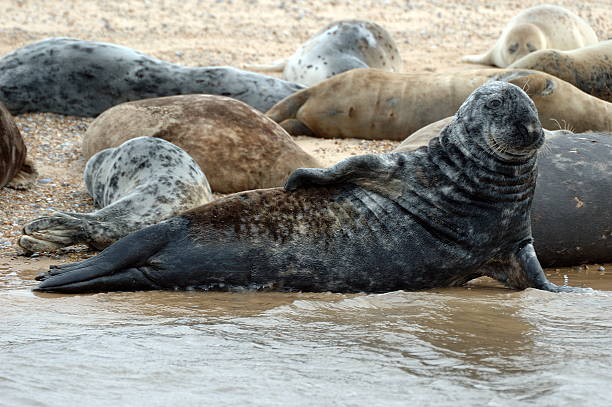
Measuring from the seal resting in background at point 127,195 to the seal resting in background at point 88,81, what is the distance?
7.93 ft

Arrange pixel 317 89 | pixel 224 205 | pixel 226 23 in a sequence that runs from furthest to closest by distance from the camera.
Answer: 1. pixel 226 23
2. pixel 317 89
3. pixel 224 205

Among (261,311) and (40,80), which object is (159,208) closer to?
(261,311)

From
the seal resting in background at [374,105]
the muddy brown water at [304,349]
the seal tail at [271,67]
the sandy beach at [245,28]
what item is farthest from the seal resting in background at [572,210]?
the seal tail at [271,67]

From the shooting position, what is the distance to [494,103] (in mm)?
4379

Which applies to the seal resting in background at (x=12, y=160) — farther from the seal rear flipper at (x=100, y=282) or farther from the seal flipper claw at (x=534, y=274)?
the seal flipper claw at (x=534, y=274)

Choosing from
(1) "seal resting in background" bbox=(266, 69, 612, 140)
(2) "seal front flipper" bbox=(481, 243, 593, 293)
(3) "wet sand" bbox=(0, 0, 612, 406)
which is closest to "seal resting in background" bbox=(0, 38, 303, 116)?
(1) "seal resting in background" bbox=(266, 69, 612, 140)

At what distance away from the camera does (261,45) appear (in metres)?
13.3

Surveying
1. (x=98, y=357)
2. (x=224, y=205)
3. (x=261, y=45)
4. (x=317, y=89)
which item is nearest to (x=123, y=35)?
(x=261, y=45)

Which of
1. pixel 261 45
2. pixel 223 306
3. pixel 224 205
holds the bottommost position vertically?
pixel 223 306

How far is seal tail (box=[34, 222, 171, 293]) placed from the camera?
13.6 ft

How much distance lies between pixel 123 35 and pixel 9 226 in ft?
26.5

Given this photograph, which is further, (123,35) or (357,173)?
(123,35)

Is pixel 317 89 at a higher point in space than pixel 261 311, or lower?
higher

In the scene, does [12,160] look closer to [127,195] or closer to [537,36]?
[127,195]
